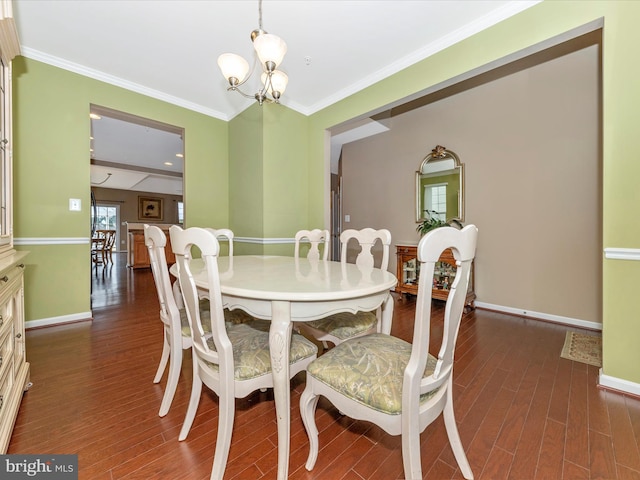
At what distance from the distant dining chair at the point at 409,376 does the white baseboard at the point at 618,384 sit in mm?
1294

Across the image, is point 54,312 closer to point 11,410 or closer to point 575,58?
point 11,410

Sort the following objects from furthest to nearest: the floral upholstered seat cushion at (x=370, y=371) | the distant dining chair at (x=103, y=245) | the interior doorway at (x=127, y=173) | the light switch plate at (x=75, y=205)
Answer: the distant dining chair at (x=103, y=245) → the interior doorway at (x=127, y=173) → the light switch plate at (x=75, y=205) → the floral upholstered seat cushion at (x=370, y=371)

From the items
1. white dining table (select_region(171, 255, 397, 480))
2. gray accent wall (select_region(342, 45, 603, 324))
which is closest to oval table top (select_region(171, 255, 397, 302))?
white dining table (select_region(171, 255, 397, 480))

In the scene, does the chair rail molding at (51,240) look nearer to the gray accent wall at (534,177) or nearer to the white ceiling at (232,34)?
the white ceiling at (232,34)

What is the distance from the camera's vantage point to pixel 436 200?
3797mm

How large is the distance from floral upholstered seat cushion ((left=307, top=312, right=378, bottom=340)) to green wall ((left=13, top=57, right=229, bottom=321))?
9.05ft

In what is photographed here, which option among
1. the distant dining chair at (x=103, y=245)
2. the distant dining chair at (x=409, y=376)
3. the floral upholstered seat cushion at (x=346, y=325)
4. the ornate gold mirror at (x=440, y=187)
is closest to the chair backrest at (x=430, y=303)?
the distant dining chair at (x=409, y=376)

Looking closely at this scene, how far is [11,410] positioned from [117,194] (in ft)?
35.0

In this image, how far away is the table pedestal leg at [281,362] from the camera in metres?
1.04

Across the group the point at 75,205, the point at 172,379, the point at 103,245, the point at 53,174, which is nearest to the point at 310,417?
the point at 172,379

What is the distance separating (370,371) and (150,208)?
37.8 feet

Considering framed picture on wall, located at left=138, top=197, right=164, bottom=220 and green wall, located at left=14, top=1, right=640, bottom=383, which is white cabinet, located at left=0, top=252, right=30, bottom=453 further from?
framed picture on wall, located at left=138, top=197, right=164, bottom=220

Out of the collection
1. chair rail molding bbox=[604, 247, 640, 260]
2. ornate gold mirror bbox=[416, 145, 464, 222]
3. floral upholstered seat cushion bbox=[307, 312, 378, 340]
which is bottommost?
floral upholstered seat cushion bbox=[307, 312, 378, 340]

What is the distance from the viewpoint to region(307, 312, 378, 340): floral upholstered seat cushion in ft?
5.24
